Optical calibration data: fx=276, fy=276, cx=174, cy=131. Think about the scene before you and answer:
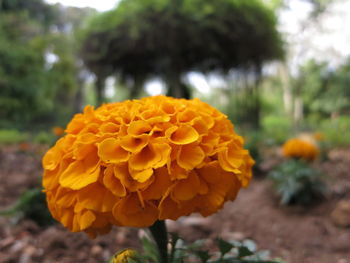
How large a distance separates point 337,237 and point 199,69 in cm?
613

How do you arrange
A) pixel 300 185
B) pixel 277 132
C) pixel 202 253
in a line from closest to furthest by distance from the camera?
pixel 202 253 < pixel 300 185 < pixel 277 132

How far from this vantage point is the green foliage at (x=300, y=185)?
2.54 m

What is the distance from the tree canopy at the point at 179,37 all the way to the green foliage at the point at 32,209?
13.6ft

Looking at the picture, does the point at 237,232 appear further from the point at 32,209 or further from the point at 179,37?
the point at 179,37

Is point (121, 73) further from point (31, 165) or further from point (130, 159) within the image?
point (130, 159)

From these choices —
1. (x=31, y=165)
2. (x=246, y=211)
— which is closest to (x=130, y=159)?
(x=246, y=211)

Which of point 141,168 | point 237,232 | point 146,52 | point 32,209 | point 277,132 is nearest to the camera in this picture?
point 141,168

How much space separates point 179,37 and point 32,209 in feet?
15.0

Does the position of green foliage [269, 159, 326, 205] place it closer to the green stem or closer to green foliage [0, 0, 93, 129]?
the green stem

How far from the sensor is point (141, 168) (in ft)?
2.18

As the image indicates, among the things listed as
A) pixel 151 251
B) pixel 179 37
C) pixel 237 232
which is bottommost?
pixel 237 232

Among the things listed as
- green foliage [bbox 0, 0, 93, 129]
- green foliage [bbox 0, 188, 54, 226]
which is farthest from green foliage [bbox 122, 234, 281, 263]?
green foliage [bbox 0, 0, 93, 129]

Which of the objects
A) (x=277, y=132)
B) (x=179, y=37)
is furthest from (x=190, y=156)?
(x=277, y=132)

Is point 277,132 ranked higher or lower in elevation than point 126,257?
lower
